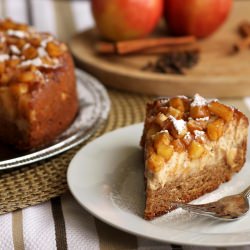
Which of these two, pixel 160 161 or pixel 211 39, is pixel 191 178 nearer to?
pixel 160 161

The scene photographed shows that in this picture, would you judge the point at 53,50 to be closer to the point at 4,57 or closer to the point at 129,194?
the point at 4,57

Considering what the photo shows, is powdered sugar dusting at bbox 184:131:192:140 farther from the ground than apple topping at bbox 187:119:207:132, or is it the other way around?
apple topping at bbox 187:119:207:132

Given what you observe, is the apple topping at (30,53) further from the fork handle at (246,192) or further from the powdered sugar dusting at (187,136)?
the fork handle at (246,192)

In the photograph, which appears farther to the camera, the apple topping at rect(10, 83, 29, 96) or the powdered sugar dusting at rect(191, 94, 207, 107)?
the apple topping at rect(10, 83, 29, 96)

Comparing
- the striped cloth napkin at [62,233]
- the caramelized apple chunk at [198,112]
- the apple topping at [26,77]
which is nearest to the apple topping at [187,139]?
the caramelized apple chunk at [198,112]

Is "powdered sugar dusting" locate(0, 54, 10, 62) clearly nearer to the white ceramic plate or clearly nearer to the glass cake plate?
the glass cake plate

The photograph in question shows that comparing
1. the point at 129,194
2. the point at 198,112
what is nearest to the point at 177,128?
the point at 198,112

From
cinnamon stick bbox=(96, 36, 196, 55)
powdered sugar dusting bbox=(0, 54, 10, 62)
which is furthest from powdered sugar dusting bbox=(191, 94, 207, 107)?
cinnamon stick bbox=(96, 36, 196, 55)
